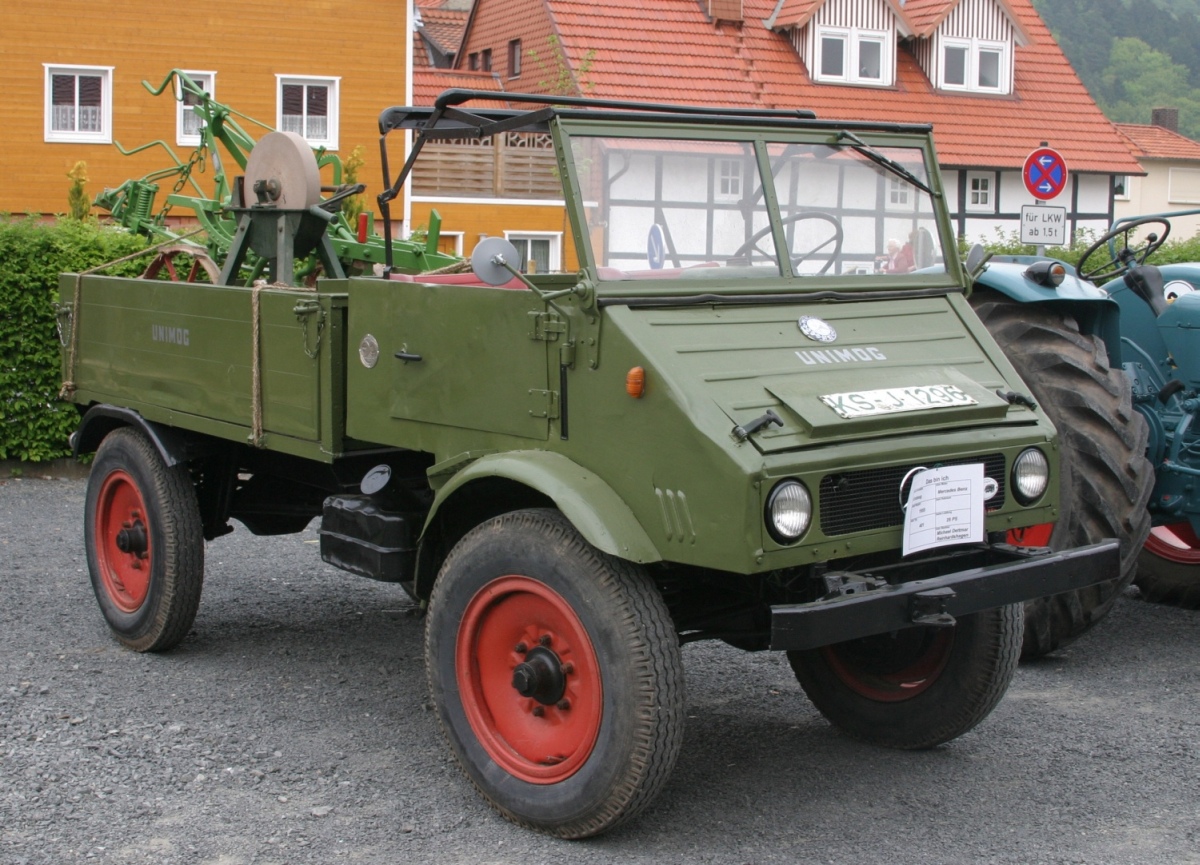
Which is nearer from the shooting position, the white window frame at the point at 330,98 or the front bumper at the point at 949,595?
the front bumper at the point at 949,595

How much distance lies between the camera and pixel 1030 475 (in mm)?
4836

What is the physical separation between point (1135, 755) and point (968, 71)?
95.1ft

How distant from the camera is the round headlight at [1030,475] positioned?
4.80 metres

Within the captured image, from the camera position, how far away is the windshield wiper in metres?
5.34

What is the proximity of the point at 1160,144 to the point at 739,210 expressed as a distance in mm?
46167


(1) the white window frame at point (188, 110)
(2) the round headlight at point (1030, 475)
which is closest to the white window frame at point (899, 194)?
(2) the round headlight at point (1030, 475)

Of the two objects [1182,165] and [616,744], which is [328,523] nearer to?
[616,744]

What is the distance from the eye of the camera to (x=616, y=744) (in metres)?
4.36

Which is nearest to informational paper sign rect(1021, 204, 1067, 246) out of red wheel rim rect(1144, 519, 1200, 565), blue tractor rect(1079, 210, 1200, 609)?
blue tractor rect(1079, 210, 1200, 609)

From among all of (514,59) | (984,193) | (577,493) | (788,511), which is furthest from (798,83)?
(788,511)

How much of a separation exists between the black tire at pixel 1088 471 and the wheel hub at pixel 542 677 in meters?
2.68

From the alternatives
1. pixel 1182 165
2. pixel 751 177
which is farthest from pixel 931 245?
pixel 1182 165

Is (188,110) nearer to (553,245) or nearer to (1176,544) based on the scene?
(1176,544)

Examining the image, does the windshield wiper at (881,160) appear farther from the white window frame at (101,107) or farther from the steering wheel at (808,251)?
the white window frame at (101,107)
